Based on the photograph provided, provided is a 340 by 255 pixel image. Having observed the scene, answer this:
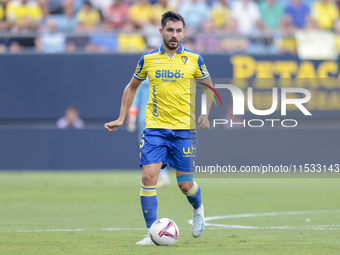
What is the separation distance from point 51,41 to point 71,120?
2.19 m

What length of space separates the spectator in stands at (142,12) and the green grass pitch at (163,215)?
4477 millimetres

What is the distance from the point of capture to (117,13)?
1684 centimetres

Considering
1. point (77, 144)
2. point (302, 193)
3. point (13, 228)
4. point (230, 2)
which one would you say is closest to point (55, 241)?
point (13, 228)

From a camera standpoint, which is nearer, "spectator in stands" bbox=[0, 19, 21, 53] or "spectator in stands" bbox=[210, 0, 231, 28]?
"spectator in stands" bbox=[0, 19, 21, 53]

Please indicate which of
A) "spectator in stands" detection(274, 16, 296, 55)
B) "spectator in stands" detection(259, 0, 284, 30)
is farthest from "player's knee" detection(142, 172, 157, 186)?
"spectator in stands" detection(259, 0, 284, 30)

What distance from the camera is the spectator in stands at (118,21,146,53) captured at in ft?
52.5

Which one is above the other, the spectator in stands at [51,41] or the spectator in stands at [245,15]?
the spectator in stands at [245,15]

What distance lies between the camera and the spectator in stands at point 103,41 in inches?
627

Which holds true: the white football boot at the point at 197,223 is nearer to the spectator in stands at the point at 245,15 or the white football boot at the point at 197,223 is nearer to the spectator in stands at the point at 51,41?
the spectator in stands at the point at 51,41

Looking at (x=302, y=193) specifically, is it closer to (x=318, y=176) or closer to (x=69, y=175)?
(x=318, y=176)

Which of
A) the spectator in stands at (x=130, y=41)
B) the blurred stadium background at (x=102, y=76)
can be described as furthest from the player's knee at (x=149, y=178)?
the spectator in stands at (x=130, y=41)

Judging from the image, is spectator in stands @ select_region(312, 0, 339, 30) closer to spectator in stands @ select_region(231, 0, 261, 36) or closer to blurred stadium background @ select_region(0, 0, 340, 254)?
blurred stadium background @ select_region(0, 0, 340, 254)

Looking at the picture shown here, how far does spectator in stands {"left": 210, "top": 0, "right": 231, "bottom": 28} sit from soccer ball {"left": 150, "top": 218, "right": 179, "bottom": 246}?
11.9 m

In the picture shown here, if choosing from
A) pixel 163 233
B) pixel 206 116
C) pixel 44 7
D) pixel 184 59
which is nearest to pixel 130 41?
pixel 44 7
